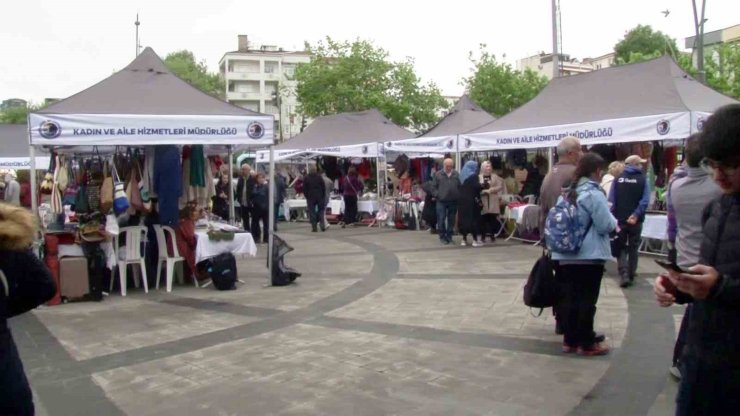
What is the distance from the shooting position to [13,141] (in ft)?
73.2

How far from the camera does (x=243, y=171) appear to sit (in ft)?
51.4

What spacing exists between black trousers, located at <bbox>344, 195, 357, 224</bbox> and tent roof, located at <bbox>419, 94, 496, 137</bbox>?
285cm

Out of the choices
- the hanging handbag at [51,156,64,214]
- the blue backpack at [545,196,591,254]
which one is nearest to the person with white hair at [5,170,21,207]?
the hanging handbag at [51,156,64,214]

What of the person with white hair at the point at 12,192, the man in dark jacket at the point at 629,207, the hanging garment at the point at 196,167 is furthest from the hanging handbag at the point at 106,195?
the man in dark jacket at the point at 629,207

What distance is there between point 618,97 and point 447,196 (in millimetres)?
3672

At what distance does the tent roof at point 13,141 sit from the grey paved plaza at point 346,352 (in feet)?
47.6

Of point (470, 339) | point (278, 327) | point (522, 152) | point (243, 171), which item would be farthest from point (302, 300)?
point (522, 152)

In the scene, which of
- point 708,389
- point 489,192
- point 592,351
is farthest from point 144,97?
point 708,389

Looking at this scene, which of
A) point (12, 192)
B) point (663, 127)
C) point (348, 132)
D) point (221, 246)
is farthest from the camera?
point (348, 132)

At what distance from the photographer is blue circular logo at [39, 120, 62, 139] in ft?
27.9

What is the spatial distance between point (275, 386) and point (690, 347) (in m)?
3.42

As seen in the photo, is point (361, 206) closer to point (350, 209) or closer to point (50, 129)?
point (350, 209)

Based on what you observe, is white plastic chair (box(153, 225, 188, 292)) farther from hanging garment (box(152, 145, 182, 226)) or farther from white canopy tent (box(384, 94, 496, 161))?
white canopy tent (box(384, 94, 496, 161))

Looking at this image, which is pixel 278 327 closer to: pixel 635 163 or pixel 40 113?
pixel 40 113
